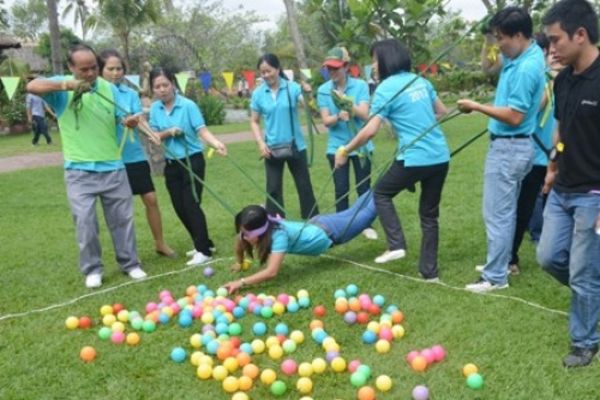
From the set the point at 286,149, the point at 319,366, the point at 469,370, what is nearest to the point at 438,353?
the point at 469,370

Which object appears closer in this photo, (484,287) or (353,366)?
(353,366)

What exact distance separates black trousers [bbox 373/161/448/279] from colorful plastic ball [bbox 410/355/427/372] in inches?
49.6

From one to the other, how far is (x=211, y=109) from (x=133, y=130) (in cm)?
1600

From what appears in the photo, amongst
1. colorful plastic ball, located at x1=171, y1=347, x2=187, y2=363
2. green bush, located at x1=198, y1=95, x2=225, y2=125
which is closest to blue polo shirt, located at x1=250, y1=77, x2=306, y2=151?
colorful plastic ball, located at x1=171, y1=347, x2=187, y2=363

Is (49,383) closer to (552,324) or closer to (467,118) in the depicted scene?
(552,324)

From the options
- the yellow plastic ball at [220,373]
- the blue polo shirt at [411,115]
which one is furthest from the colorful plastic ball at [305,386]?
the blue polo shirt at [411,115]

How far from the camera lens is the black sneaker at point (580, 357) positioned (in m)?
2.98

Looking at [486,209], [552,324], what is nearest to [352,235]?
[486,209]

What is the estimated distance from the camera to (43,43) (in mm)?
34062

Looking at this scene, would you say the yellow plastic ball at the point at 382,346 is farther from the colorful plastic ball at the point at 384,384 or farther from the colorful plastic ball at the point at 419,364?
the colorful plastic ball at the point at 384,384

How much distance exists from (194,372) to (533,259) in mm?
2767

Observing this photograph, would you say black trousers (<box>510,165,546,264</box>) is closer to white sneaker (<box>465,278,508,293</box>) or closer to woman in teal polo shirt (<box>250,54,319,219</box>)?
white sneaker (<box>465,278,508,293</box>)

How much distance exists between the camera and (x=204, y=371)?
314 cm

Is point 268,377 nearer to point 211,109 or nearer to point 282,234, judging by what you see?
point 282,234
